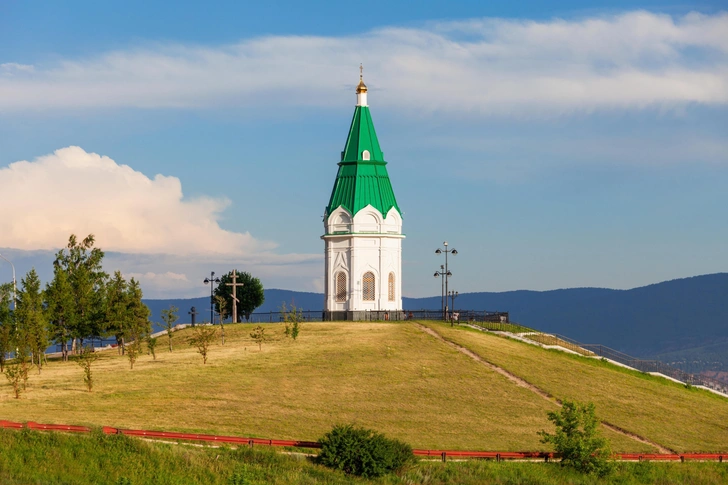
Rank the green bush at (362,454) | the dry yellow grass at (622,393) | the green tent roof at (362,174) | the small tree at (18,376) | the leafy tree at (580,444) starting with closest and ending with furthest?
the green bush at (362,454), the leafy tree at (580,444), the small tree at (18,376), the dry yellow grass at (622,393), the green tent roof at (362,174)

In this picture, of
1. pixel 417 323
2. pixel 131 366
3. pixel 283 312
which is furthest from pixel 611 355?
pixel 131 366

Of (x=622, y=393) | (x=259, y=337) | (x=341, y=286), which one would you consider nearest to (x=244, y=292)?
(x=341, y=286)

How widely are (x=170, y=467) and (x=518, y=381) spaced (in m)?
24.5

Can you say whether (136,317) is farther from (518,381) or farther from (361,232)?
(518,381)

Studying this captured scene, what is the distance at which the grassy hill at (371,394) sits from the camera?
139ft

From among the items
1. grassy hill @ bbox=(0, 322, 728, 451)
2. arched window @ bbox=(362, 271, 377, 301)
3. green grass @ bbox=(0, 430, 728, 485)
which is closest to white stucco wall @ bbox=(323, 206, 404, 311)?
arched window @ bbox=(362, 271, 377, 301)

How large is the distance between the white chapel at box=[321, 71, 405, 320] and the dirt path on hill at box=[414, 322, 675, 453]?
778cm

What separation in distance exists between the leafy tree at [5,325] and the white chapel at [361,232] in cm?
2226

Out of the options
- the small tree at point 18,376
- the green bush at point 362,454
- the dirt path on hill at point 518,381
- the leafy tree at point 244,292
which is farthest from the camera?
the leafy tree at point 244,292

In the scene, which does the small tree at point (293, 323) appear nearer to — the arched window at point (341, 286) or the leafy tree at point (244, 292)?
the arched window at point (341, 286)

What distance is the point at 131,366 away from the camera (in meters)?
53.3

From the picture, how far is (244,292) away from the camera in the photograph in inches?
3418

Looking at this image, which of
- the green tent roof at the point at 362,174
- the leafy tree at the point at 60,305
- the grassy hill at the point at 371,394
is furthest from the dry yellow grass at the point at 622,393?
the leafy tree at the point at 60,305

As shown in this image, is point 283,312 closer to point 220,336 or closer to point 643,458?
point 220,336
